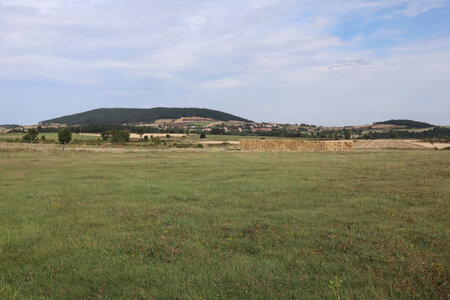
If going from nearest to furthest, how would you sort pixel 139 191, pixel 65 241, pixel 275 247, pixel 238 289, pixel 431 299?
1. pixel 431 299
2. pixel 238 289
3. pixel 275 247
4. pixel 65 241
5. pixel 139 191

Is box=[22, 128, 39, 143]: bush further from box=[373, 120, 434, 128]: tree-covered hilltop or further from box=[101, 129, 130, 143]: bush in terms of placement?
box=[373, 120, 434, 128]: tree-covered hilltop

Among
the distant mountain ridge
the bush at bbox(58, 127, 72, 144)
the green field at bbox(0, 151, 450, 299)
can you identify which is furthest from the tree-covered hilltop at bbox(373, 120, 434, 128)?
the green field at bbox(0, 151, 450, 299)

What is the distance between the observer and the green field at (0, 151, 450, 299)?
5.86 metres

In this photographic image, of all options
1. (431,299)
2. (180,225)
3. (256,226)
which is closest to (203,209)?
(180,225)

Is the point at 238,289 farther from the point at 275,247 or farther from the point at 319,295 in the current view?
the point at 275,247

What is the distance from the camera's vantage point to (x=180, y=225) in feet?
32.1

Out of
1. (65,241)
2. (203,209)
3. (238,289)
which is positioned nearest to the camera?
(238,289)

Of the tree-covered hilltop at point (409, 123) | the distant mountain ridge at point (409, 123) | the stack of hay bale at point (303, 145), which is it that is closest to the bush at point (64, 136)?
the stack of hay bale at point (303, 145)

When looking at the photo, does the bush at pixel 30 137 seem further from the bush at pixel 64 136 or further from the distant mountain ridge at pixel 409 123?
the distant mountain ridge at pixel 409 123

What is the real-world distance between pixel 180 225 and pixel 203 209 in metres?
2.02

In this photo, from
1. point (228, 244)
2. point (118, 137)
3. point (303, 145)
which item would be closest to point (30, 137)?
point (118, 137)

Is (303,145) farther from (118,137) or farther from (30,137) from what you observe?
(30,137)

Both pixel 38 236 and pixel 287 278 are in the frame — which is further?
pixel 38 236

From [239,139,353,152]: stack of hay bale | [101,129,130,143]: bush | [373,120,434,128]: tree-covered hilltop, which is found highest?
[373,120,434,128]: tree-covered hilltop
